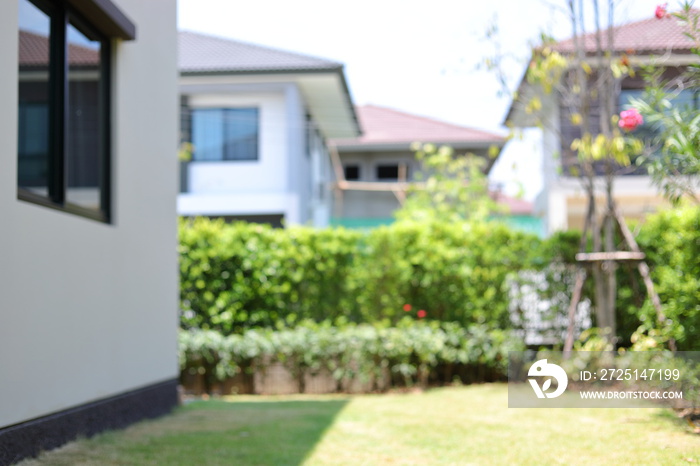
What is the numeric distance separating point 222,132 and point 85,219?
13514 millimetres

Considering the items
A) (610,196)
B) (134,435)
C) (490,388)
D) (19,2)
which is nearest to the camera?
(19,2)

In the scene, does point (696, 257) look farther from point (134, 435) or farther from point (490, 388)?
point (134, 435)

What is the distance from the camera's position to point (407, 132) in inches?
1167

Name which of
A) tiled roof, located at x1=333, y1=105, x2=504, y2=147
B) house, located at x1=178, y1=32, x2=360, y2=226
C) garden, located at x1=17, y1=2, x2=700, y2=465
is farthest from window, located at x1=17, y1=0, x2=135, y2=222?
tiled roof, located at x1=333, y1=105, x2=504, y2=147

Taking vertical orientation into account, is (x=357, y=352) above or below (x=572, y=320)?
below

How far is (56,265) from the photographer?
5.65m

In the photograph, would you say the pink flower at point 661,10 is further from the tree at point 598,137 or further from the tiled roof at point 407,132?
the tiled roof at point 407,132

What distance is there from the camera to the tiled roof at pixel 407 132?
93.1ft

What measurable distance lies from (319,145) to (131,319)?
1817 cm

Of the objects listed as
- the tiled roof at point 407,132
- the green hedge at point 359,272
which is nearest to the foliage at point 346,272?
the green hedge at point 359,272

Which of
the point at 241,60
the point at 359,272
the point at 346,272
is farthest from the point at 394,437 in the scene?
the point at 241,60

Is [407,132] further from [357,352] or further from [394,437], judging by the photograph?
[394,437]

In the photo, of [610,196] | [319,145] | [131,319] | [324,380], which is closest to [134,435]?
[131,319]

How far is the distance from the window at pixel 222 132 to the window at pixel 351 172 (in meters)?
10.2
